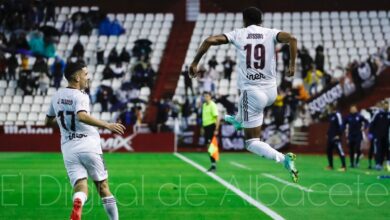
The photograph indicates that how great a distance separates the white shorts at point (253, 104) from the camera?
11.8 metres

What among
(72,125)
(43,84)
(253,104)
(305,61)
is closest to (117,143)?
(43,84)

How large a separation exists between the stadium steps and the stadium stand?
14.5 inches

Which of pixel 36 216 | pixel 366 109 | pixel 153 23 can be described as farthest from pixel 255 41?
pixel 153 23

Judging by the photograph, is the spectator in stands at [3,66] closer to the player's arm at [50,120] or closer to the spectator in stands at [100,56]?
the spectator in stands at [100,56]

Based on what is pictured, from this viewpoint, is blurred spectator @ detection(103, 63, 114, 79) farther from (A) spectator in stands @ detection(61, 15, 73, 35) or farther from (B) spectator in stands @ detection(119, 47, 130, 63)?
(A) spectator in stands @ detection(61, 15, 73, 35)

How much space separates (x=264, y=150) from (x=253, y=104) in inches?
28.3

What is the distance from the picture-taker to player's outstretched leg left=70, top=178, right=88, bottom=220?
9.23m

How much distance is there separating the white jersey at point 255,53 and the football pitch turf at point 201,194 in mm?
2108

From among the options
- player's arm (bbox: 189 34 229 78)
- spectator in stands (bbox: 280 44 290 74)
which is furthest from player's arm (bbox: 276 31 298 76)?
spectator in stands (bbox: 280 44 290 74)

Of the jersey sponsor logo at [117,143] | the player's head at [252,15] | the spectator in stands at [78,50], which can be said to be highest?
the spectator in stands at [78,50]

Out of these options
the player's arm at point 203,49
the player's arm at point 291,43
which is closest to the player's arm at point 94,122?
the player's arm at point 203,49

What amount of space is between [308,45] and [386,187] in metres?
26.3

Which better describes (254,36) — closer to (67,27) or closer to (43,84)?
(43,84)

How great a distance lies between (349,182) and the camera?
19375 millimetres
